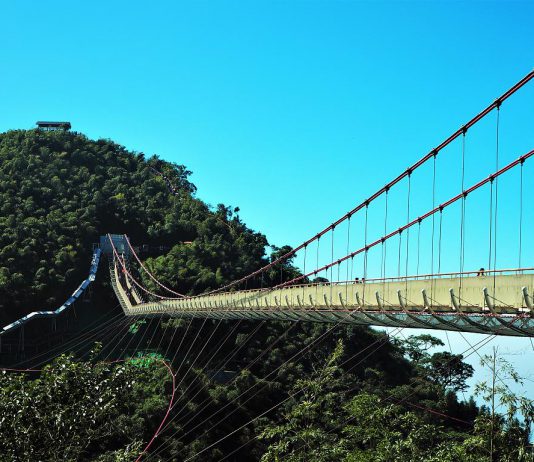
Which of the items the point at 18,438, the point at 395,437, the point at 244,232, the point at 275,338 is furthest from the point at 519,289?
the point at 244,232

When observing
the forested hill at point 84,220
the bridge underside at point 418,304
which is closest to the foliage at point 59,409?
the bridge underside at point 418,304

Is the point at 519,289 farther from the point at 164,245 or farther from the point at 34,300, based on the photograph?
the point at 164,245

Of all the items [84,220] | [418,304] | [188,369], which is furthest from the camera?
[84,220]

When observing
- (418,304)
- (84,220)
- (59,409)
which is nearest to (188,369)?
(84,220)

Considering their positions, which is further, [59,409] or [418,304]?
[418,304]

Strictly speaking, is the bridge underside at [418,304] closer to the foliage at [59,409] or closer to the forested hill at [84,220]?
the foliage at [59,409]

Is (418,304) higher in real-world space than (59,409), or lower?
higher

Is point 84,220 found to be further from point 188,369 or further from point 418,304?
point 418,304
